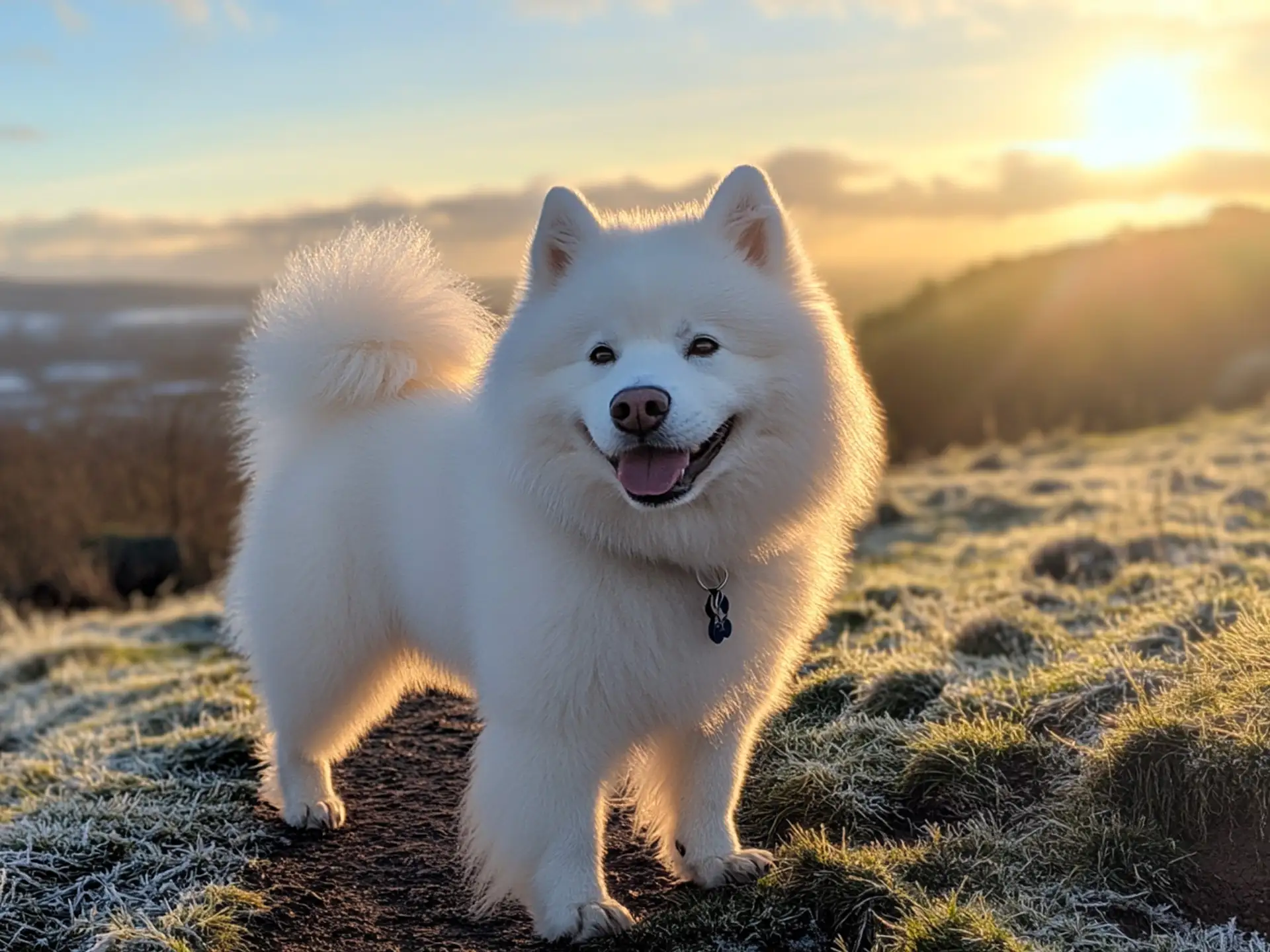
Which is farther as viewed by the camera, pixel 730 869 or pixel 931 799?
pixel 931 799

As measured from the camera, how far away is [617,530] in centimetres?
294

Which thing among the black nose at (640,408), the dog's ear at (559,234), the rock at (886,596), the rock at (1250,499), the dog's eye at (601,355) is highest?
the dog's ear at (559,234)

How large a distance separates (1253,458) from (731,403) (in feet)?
35.7

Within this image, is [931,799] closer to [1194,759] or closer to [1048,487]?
[1194,759]

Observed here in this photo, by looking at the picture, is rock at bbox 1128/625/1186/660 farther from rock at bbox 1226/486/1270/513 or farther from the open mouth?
rock at bbox 1226/486/1270/513

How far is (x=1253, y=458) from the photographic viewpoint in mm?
11680

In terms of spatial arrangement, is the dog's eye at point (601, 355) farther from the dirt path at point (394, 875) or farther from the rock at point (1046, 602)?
the rock at point (1046, 602)

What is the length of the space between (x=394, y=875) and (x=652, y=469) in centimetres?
192

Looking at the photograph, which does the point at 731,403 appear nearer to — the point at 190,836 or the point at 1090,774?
the point at 1090,774

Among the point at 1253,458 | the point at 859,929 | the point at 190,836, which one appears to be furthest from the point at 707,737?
the point at 1253,458

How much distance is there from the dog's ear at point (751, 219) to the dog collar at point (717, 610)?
0.92m

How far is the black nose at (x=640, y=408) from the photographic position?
2.63 m

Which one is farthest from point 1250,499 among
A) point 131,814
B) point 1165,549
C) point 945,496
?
point 131,814

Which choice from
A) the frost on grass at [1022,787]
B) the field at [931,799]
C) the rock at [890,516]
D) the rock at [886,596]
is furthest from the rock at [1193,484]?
the frost on grass at [1022,787]
